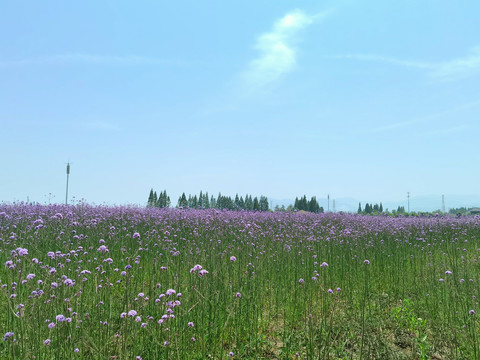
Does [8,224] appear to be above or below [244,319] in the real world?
above

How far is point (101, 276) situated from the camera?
577cm

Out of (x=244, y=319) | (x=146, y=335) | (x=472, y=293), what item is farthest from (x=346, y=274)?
(x=146, y=335)

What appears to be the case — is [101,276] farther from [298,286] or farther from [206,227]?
[206,227]

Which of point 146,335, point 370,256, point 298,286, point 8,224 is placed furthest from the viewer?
point 8,224

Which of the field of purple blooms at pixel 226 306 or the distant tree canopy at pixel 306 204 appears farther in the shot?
the distant tree canopy at pixel 306 204

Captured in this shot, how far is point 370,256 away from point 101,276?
→ 6.41 m

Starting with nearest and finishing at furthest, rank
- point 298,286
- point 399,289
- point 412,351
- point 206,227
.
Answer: point 412,351
point 298,286
point 399,289
point 206,227

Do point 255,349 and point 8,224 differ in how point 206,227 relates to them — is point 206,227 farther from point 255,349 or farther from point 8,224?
point 255,349

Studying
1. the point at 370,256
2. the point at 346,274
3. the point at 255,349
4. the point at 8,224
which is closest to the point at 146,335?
the point at 255,349

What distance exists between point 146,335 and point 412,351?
3.22 metres

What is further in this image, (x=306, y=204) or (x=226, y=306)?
(x=306, y=204)

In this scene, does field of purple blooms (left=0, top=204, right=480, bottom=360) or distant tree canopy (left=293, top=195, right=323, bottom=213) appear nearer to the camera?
field of purple blooms (left=0, top=204, right=480, bottom=360)

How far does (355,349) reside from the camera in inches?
148

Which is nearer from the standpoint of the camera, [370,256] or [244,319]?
[244,319]
